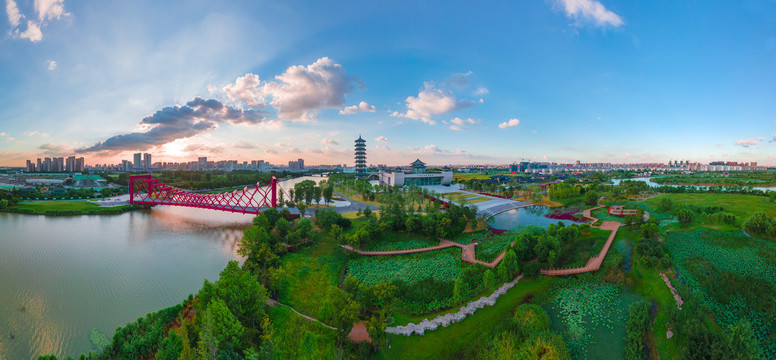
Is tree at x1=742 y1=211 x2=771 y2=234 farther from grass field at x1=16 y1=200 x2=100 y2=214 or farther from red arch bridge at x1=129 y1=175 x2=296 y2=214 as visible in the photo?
grass field at x1=16 y1=200 x2=100 y2=214

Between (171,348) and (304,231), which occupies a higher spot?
(304,231)

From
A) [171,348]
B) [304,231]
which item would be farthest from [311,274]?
[171,348]

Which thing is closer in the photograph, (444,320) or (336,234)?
(444,320)

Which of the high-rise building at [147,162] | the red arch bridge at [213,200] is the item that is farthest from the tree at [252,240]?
the high-rise building at [147,162]

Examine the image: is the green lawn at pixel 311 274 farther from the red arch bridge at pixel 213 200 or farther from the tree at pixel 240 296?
the red arch bridge at pixel 213 200

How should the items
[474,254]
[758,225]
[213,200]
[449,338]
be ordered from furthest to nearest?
[213,200], [758,225], [474,254], [449,338]

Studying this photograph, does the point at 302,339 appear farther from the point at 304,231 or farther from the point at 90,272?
the point at 90,272

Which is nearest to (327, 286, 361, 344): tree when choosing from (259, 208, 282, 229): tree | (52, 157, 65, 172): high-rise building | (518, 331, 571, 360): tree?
(518, 331, 571, 360): tree

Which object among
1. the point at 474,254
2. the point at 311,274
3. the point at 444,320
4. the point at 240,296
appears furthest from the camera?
the point at 474,254
